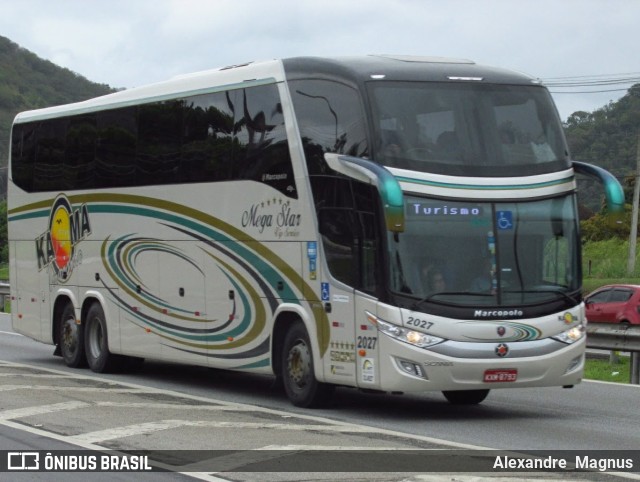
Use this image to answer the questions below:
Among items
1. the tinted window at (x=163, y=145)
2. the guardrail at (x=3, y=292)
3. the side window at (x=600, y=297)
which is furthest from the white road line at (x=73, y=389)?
the guardrail at (x=3, y=292)

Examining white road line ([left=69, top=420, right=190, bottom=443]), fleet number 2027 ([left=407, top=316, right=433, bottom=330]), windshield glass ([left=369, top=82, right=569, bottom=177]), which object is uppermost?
windshield glass ([left=369, top=82, right=569, bottom=177])

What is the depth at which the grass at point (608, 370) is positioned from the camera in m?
20.7

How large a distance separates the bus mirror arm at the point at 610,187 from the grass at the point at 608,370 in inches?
222

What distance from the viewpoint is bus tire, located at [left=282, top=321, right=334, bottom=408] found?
49.1 feet

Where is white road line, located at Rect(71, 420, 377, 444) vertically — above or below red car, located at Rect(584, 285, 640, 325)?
below

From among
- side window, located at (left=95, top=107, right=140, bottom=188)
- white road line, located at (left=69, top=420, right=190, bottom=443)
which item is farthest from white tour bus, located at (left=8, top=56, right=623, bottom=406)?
white road line, located at (left=69, top=420, right=190, bottom=443)

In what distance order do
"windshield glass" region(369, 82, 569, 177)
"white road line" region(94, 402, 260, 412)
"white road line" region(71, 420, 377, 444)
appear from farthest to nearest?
"white road line" region(94, 402, 260, 412) < "windshield glass" region(369, 82, 569, 177) < "white road line" region(71, 420, 377, 444)

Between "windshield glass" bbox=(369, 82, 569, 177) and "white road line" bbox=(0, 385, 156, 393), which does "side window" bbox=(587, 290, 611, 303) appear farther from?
"windshield glass" bbox=(369, 82, 569, 177)

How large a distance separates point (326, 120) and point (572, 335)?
3645 millimetres

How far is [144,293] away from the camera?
18.9 metres

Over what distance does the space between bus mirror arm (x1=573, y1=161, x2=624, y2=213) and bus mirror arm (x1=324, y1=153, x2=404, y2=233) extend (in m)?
2.55

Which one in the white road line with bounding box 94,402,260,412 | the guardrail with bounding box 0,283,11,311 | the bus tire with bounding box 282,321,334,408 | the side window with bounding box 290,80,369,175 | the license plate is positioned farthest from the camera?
the guardrail with bounding box 0,283,11,311

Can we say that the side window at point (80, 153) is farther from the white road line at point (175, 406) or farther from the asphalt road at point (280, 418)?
the white road line at point (175, 406)

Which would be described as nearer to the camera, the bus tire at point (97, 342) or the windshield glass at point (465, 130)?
the windshield glass at point (465, 130)
